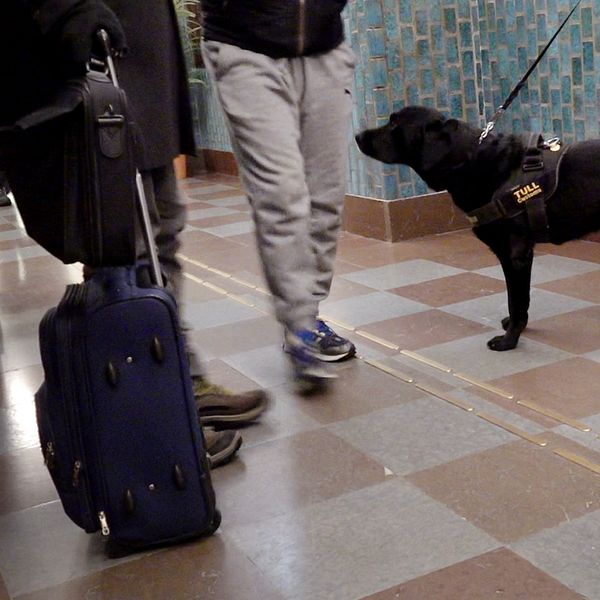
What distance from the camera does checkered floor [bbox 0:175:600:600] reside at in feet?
5.24

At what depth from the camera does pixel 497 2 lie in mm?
4270

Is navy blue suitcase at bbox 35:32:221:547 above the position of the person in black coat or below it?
below

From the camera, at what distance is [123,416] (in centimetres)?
165

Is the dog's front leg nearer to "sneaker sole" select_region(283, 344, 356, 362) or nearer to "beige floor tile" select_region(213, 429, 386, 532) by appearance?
"sneaker sole" select_region(283, 344, 356, 362)

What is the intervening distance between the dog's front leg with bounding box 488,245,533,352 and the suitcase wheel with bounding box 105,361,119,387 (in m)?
1.45

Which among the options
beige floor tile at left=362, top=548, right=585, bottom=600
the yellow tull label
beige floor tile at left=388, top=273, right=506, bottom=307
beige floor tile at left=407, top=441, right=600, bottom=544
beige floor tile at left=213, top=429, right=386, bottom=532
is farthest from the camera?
beige floor tile at left=388, top=273, right=506, bottom=307

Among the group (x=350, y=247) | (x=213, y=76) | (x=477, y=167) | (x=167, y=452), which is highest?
(x=213, y=76)

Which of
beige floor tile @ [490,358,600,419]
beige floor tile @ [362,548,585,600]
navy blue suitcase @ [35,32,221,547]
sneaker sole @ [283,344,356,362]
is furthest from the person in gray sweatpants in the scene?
beige floor tile @ [362,548,585,600]

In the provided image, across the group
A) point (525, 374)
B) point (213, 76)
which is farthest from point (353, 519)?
point (213, 76)

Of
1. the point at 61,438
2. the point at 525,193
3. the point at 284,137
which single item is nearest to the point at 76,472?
the point at 61,438

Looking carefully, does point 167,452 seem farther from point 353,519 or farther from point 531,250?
point 531,250

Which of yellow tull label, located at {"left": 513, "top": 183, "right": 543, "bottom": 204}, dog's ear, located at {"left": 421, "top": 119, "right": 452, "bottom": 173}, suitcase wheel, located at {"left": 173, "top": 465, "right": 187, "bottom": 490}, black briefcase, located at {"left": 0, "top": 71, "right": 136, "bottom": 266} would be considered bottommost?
suitcase wheel, located at {"left": 173, "top": 465, "right": 187, "bottom": 490}

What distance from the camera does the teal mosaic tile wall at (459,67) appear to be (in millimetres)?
4016

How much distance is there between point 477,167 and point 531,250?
300mm
